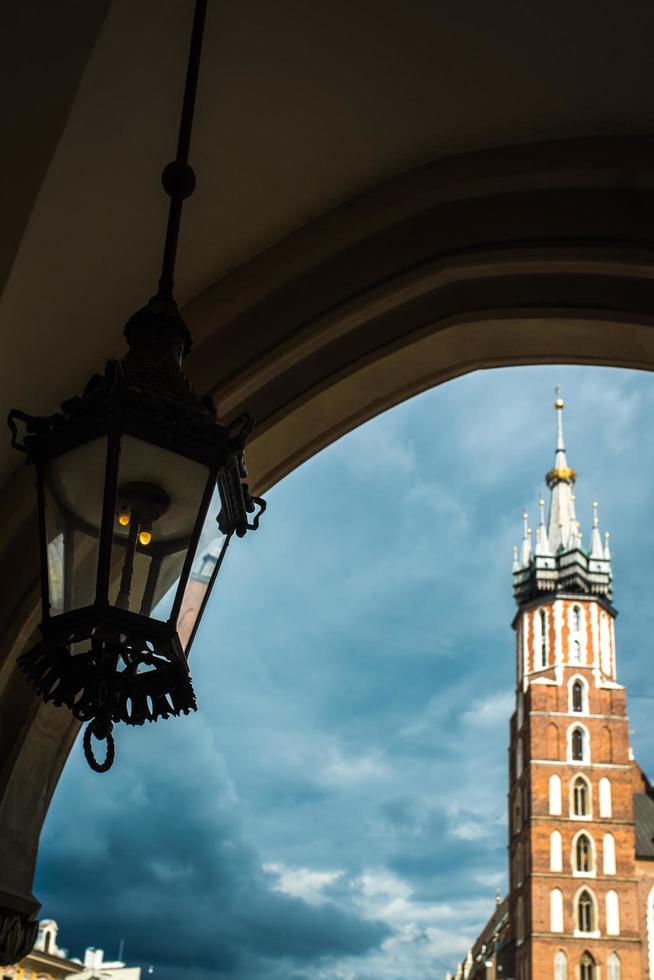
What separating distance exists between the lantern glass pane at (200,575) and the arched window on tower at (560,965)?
45452mm

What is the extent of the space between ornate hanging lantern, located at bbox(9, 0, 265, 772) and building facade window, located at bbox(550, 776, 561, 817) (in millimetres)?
46906

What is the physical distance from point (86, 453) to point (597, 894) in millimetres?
Result: 46481

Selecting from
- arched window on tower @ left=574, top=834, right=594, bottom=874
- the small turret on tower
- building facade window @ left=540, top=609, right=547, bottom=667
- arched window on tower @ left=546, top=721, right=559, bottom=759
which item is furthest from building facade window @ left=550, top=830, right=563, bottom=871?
the small turret on tower

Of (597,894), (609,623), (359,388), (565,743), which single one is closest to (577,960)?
(597,894)

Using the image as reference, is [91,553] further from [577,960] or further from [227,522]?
[577,960]

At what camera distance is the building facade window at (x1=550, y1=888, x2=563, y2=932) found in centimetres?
4375

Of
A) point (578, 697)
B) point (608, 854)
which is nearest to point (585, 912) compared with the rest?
point (608, 854)

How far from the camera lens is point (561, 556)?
53.1 metres

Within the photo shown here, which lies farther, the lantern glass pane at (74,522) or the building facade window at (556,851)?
the building facade window at (556,851)

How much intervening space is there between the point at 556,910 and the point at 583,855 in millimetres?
2591

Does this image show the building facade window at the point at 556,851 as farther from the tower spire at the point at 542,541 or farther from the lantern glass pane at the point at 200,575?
the lantern glass pane at the point at 200,575

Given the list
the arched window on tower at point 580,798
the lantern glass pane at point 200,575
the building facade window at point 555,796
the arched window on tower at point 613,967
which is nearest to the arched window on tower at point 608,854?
the arched window on tower at point 580,798

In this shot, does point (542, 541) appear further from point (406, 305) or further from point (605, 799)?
point (406, 305)

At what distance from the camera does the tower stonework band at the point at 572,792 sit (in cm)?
4341
